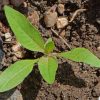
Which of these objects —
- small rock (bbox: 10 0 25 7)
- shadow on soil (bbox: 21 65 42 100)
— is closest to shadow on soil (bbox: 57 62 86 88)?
shadow on soil (bbox: 21 65 42 100)

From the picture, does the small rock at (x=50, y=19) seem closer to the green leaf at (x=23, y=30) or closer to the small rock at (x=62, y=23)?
the small rock at (x=62, y=23)

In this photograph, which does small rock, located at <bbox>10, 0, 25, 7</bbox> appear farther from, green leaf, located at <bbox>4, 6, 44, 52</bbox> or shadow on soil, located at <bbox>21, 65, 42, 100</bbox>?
shadow on soil, located at <bbox>21, 65, 42, 100</bbox>

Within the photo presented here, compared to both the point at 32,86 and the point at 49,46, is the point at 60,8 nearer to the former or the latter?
the point at 49,46

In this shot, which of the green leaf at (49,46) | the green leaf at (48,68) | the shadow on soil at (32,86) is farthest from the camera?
the shadow on soil at (32,86)

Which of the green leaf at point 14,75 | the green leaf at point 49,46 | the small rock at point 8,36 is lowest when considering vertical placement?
the green leaf at point 14,75

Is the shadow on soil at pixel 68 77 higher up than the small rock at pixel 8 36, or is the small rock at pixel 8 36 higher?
the small rock at pixel 8 36

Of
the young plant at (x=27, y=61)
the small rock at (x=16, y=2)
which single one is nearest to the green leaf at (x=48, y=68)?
the young plant at (x=27, y=61)

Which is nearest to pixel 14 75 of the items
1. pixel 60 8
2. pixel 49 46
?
pixel 49 46

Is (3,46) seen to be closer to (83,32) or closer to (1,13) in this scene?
(1,13)
